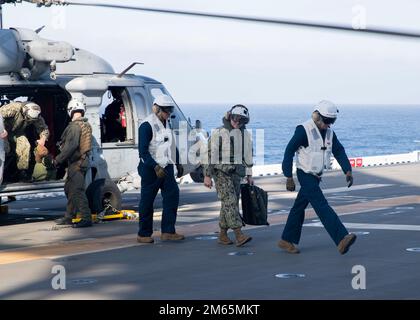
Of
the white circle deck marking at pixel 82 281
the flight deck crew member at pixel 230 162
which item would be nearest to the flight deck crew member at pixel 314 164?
the flight deck crew member at pixel 230 162

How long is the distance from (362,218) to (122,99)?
495 centimetres

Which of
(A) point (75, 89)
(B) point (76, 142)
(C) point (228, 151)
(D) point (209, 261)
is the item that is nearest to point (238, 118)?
(C) point (228, 151)

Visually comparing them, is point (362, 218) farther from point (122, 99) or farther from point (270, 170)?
point (270, 170)

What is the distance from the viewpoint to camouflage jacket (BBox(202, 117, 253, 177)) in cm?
1382

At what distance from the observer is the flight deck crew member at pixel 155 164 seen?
14227 mm

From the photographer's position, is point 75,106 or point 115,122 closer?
point 75,106

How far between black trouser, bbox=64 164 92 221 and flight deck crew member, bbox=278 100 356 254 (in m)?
4.74

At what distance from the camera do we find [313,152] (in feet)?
42.6

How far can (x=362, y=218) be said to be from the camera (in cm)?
1736

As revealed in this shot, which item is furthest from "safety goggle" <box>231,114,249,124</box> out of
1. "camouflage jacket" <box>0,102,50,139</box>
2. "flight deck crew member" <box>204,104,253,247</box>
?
"camouflage jacket" <box>0,102,50,139</box>

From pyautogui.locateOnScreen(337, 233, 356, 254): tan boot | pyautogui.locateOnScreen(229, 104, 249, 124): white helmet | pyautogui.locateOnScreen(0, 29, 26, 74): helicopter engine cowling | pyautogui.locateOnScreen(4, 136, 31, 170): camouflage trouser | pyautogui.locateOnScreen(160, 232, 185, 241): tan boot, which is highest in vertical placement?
pyautogui.locateOnScreen(0, 29, 26, 74): helicopter engine cowling

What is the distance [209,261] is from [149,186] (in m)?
2.01

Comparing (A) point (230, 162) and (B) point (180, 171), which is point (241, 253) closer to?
(A) point (230, 162)

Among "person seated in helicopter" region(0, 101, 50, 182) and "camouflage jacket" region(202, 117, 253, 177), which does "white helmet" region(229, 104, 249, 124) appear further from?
"person seated in helicopter" region(0, 101, 50, 182)
